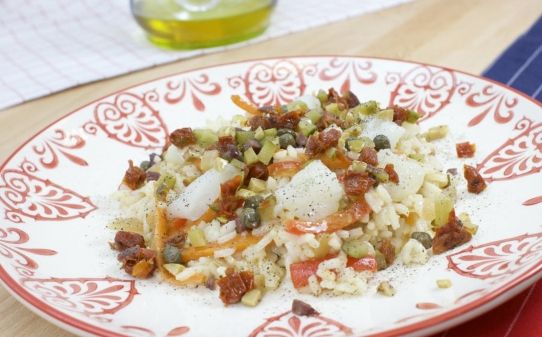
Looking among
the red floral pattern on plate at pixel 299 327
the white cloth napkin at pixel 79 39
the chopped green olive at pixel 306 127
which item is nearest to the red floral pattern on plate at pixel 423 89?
the chopped green olive at pixel 306 127

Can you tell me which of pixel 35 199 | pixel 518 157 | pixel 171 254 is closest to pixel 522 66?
pixel 518 157

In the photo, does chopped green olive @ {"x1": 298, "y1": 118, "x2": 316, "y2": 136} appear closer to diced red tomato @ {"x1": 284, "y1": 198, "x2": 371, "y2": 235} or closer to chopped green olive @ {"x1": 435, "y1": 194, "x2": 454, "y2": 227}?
diced red tomato @ {"x1": 284, "y1": 198, "x2": 371, "y2": 235}

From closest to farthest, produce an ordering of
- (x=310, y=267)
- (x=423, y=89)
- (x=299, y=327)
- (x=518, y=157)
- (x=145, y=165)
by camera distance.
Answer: (x=299, y=327)
(x=310, y=267)
(x=518, y=157)
(x=145, y=165)
(x=423, y=89)

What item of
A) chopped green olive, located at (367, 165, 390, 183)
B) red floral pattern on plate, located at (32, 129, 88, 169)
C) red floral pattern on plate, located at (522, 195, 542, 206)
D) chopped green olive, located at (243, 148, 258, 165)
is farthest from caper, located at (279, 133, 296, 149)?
red floral pattern on plate, located at (32, 129, 88, 169)

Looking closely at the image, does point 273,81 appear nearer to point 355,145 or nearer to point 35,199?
point 355,145

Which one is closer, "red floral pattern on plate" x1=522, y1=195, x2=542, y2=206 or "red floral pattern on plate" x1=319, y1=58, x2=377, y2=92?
"red floral pattern on plate" x1=522, y1=195, x2=542, y2=206

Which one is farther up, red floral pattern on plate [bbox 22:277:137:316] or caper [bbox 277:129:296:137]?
caper [bbox 277:129:296:137]
